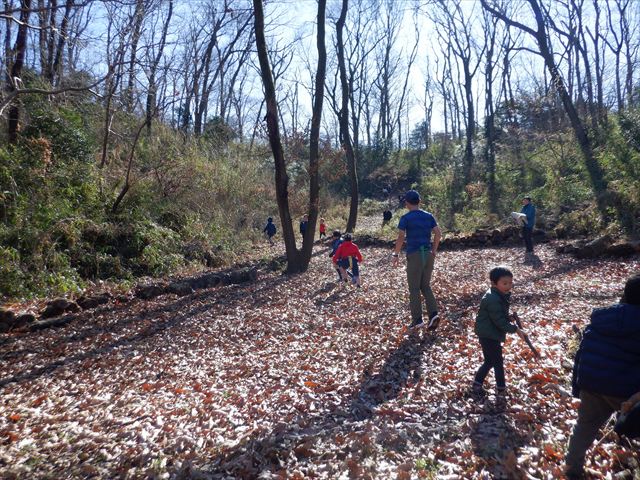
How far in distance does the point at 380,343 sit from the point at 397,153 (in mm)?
43032

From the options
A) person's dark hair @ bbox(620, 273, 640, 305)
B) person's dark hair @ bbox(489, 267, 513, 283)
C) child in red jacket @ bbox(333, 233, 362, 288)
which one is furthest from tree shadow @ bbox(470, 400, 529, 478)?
child in red jacket @ bbox(333, 233, 362, 288)

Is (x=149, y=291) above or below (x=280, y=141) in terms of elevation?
below

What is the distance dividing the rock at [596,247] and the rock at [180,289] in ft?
35.2

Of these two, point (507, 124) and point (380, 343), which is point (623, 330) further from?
point (507, 124)

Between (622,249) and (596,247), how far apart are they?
2.24 feet

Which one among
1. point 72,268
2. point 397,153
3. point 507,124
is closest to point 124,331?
point 72,268

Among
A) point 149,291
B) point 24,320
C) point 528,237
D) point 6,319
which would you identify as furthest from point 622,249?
point 6,319

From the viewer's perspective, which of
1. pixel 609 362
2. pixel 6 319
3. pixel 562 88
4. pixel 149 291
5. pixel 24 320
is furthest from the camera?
pixel 562 88

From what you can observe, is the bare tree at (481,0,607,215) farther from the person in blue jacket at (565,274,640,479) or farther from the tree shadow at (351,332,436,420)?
the person in blue jacket at (565,274,640,479)

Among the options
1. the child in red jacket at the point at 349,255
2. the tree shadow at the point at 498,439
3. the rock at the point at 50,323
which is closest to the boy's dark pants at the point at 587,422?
the tree shadow at the point at 498,439

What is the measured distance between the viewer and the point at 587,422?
320cm

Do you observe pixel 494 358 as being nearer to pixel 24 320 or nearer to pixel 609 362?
pixel 609 362

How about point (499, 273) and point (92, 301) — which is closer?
point (499, 273)

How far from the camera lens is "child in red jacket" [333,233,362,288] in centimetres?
1141
